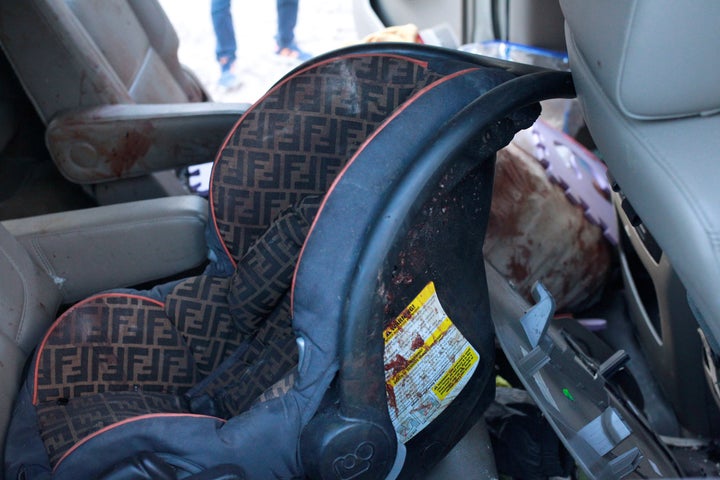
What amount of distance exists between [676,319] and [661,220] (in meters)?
0.46

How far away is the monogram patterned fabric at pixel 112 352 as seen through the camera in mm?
1012

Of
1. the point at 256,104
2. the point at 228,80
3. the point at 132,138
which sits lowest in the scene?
the point at 228,80

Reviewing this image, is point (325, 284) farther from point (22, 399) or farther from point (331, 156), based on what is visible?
point (22, 399)

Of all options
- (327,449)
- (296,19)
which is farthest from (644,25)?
(296,19)

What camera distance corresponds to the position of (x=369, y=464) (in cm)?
80

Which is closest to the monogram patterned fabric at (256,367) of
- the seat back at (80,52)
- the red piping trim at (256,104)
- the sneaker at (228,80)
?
→ the red piping trim at (256,104)

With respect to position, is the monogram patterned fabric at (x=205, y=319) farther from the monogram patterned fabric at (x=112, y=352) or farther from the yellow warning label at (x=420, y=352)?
the yellow warning label at (x=420, y=352)

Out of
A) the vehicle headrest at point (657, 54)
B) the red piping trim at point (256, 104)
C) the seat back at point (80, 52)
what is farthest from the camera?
the seat back at point (80, 52)

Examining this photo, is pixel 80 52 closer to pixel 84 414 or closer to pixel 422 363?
pixel 84 414

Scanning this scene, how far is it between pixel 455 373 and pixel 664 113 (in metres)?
0.37

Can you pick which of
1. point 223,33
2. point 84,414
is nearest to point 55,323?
point 84,414

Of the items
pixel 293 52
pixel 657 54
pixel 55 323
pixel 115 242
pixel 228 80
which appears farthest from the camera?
pixel 293 52

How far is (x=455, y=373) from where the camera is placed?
896 mm

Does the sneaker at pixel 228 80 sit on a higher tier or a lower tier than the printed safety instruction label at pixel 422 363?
lower
